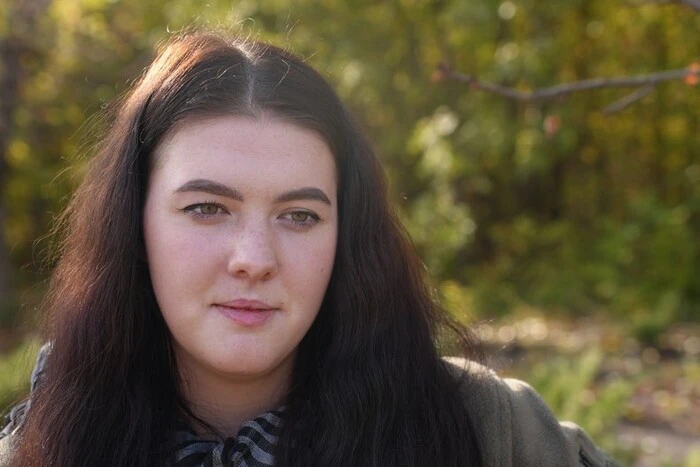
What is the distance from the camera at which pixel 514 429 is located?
214cm

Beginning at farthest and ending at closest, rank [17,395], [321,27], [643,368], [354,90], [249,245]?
[354,90], [321,27], [643,368], [17,395], [249,245]

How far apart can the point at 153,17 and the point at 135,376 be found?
864cm

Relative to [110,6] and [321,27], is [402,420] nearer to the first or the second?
[321,27]

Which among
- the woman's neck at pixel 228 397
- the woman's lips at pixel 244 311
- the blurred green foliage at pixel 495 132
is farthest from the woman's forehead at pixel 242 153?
the blurred green foliage at pixel 495 132

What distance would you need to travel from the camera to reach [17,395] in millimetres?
2695

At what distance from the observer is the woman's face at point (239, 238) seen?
1897 millimetres

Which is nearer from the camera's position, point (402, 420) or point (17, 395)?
point (402, 420)

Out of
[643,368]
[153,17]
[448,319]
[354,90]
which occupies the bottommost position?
[643,368]

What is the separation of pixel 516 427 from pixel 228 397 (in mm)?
616

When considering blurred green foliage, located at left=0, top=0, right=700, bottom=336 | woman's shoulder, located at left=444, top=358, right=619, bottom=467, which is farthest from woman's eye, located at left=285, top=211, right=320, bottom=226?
blurred green foliage, located at left=0, top=0, right=700, bottom=336

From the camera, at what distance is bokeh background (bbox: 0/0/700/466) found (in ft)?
25.0

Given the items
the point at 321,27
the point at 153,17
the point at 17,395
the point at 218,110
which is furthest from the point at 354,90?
the point at 218,110

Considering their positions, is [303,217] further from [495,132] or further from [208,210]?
[495,132]

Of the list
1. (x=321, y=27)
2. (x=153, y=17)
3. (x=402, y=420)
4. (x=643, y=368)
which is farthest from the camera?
(x=153, y=17)
